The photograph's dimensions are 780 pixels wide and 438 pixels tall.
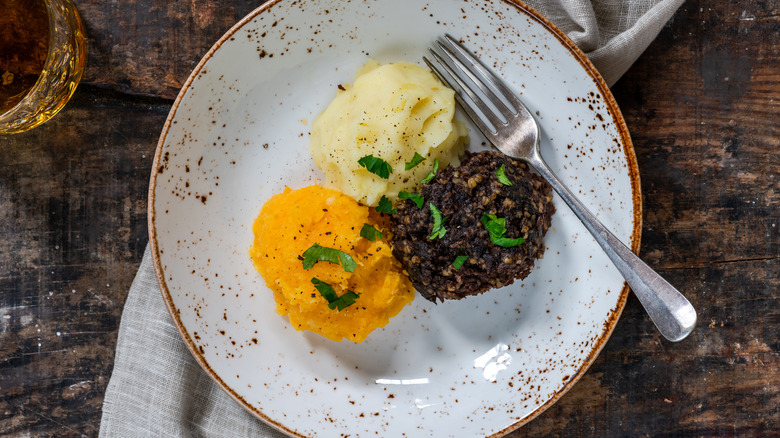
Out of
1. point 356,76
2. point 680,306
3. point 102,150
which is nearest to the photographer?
point 680,306

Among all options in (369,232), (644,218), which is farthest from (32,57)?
(644,218)

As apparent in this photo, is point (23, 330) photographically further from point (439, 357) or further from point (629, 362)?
point (629, 362)

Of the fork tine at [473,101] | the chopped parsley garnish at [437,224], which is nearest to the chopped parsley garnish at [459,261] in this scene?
the chopped parsley garnish at [437,224]

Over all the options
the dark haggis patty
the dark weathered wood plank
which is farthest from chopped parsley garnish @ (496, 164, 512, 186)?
the dark weathered wood plank

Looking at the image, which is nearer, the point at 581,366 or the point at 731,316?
the point at 581,366

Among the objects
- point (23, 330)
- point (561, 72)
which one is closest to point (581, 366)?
point (561, 72)

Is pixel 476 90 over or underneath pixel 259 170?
over

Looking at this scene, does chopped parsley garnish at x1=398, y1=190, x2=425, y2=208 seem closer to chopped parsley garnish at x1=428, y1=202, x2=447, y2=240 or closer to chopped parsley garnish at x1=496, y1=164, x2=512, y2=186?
chopped parsley garnish at x1=428, y1=202, x2=447, y2=240
